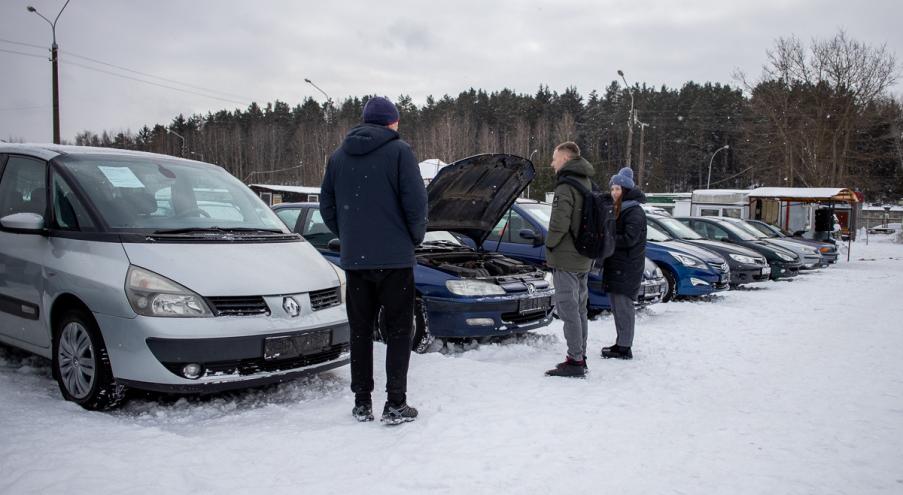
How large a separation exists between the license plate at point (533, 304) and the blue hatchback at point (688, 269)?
4692 mm

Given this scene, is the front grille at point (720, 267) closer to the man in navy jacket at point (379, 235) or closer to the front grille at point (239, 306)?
the man in navy jacket at point (379, 235)

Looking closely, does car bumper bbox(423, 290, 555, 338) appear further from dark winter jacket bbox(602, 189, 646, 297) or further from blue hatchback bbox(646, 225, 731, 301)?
blue hatchback bbox(646, 225, 731, 301)

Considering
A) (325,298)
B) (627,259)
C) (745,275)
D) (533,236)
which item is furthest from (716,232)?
(325,298)

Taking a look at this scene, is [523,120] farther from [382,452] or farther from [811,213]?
[382,452]

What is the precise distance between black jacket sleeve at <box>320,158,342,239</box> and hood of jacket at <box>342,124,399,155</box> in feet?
0.67

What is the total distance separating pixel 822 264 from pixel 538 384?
16055 mm

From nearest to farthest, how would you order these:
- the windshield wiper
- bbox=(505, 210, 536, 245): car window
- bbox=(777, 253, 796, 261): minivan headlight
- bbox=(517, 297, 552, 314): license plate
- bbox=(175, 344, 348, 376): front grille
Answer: bbox=(175, 344, 348, 376): front grille, the windshield wiper, bbox=(517, 297, 552, 314): license plate, bbox=(505, 210, 536, 245): car window, bbox=(777, 253, 796, 261): minivan headlight

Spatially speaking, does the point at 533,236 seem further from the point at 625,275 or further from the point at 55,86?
the point at 55,86

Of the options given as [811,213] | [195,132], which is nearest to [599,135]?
[811,213]

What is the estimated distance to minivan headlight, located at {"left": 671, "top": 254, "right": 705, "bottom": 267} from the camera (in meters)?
10.1

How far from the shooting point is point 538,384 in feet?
15.6

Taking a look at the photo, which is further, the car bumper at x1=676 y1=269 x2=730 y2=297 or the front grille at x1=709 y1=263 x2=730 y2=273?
the front grille at x1=709 y1=263 x2=730 y2=273

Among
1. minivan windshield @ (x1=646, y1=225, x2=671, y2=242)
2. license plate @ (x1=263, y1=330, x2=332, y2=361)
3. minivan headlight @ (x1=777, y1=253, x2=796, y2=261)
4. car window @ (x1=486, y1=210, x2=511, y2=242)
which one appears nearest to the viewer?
license plate @ (x1=263, y1=330, x2=332, y2=361)

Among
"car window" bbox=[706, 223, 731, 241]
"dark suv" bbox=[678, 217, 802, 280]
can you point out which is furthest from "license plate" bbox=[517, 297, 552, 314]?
"car window" bbox=[706, 223, 731, 241]
